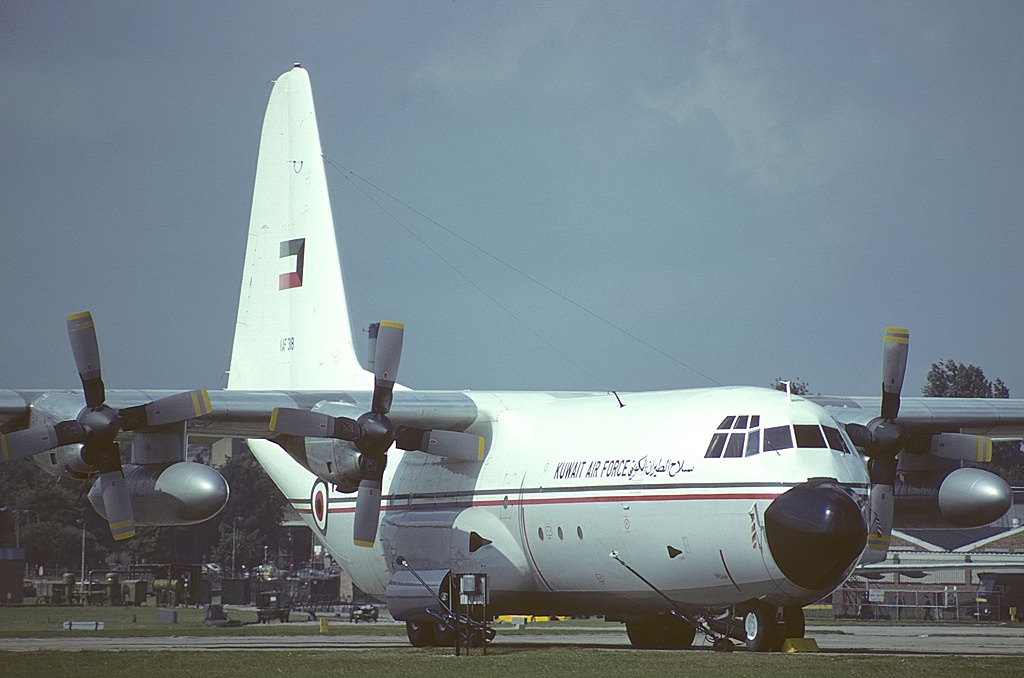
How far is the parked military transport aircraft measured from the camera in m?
18.0

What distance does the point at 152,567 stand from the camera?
183 feet

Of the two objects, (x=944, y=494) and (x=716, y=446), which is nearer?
(x=716, y=446)

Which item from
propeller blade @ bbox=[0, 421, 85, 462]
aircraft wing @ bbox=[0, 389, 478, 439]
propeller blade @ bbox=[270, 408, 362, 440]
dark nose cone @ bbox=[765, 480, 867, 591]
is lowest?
dark nose cone @ bbox=[765, 480, 867, 591]

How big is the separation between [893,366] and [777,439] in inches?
133

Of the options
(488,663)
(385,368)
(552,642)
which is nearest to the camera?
(488,663)

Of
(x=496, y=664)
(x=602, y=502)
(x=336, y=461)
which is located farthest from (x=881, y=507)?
(x=336, y=461)

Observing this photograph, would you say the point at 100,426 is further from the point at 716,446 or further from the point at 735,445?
the point at 735,445

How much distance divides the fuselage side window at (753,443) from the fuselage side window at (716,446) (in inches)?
14.9

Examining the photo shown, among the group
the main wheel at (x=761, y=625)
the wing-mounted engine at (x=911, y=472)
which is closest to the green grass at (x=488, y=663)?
the main wheel at (x=761, y=625)

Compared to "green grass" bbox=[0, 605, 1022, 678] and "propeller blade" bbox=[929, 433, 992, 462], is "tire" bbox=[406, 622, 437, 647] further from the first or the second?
"propeller blade" bbox=[929, 433, 992, 462]

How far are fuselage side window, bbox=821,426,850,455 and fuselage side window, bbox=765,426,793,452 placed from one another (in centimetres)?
59

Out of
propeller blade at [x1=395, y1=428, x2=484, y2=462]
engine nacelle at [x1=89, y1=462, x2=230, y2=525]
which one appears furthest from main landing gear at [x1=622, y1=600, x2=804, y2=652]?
engine nacelle at [x1=89, y1=462, x2=230, y2=525]

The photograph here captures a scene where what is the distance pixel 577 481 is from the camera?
66.5 ft

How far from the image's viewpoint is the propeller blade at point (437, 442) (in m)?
22.1
